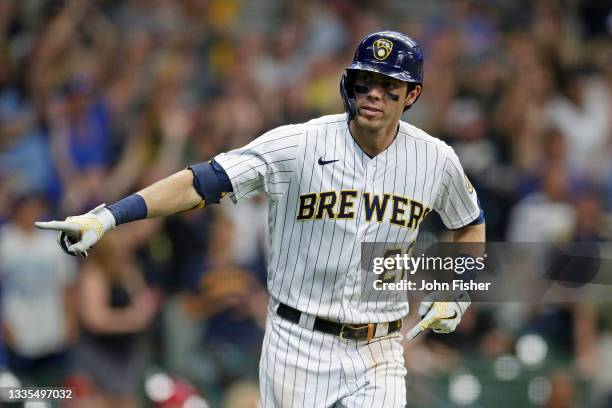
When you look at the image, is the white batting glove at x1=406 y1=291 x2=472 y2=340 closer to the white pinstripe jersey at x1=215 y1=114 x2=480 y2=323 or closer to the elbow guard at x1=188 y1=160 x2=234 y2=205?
the white pinstripe jersey at x1=215 y1=114 x2=480 y2=323

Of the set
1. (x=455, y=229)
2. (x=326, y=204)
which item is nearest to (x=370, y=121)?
(x=326, y=204)

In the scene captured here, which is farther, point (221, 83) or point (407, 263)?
A: point (221, 83)

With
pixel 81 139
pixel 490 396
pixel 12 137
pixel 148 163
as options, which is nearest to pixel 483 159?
pixel 490 396

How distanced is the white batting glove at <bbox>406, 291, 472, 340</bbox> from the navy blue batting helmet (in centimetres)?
93

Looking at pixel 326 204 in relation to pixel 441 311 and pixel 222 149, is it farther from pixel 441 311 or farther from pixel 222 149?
pixel 222 149

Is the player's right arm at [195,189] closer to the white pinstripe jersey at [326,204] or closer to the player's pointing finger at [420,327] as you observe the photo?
the white pinstripe jersey at [326,204]

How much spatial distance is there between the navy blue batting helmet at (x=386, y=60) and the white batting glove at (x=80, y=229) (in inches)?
44.9

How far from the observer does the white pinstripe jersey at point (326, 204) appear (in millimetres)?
4391

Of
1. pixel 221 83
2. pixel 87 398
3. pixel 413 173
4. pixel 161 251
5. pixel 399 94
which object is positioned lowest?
pixel 87 398

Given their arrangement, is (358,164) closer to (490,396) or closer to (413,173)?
(413,173)

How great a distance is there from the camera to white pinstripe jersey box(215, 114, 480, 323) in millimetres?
4391

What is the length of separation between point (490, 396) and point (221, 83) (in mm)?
3379

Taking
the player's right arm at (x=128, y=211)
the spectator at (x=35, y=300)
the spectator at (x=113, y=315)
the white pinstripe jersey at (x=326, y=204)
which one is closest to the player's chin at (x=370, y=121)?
the white pinstripe jersey at (x=326, y=204)

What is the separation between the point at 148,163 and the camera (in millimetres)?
7836
